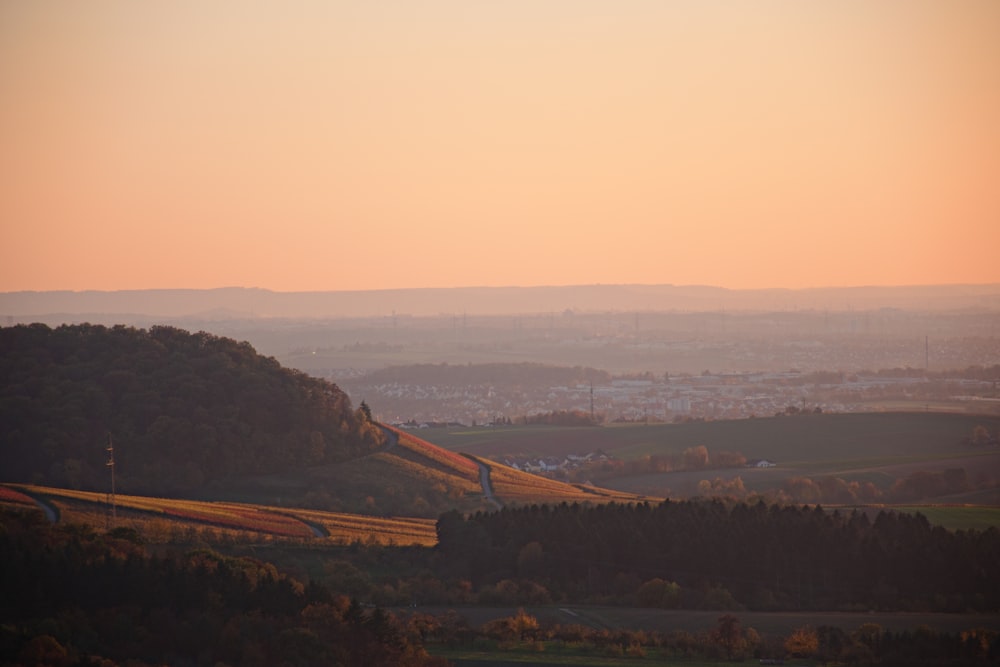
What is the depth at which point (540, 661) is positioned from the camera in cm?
3575

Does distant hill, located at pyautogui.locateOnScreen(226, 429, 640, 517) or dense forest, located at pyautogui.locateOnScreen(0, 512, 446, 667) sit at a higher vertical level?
dense forest, located at pyautogui.locateOnScreen(0, 512, 446, 667)

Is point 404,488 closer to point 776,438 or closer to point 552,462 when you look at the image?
point 552,462

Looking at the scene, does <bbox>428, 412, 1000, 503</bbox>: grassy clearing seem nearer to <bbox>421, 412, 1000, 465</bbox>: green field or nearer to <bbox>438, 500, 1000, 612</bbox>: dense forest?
<bbox>421, 412, 1000, 465</bbox>: green field

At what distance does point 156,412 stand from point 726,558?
3612 centimetres

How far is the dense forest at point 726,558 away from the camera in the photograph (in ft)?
153

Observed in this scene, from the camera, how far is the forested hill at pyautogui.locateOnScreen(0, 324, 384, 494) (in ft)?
234

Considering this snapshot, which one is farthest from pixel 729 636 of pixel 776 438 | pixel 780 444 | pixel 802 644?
pixel 776 438

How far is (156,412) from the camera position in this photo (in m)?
75.8

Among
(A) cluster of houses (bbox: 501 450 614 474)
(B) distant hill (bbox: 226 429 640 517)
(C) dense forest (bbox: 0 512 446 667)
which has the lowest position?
(A) cluster of houses (bbox: 501 450 614 474)

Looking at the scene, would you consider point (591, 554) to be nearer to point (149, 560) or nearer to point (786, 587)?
point (786, 587)

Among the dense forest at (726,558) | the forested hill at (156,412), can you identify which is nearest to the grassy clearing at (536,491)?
the forested hill at (156,412)

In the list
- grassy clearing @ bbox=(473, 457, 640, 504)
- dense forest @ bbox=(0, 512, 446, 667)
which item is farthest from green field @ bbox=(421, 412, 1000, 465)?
dense forest @ bbox=(0, 512, 446, 667)

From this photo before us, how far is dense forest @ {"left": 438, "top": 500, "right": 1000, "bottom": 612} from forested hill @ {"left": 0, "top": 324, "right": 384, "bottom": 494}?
22.3 m

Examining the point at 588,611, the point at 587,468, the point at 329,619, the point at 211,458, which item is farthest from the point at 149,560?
the point at 587,468
